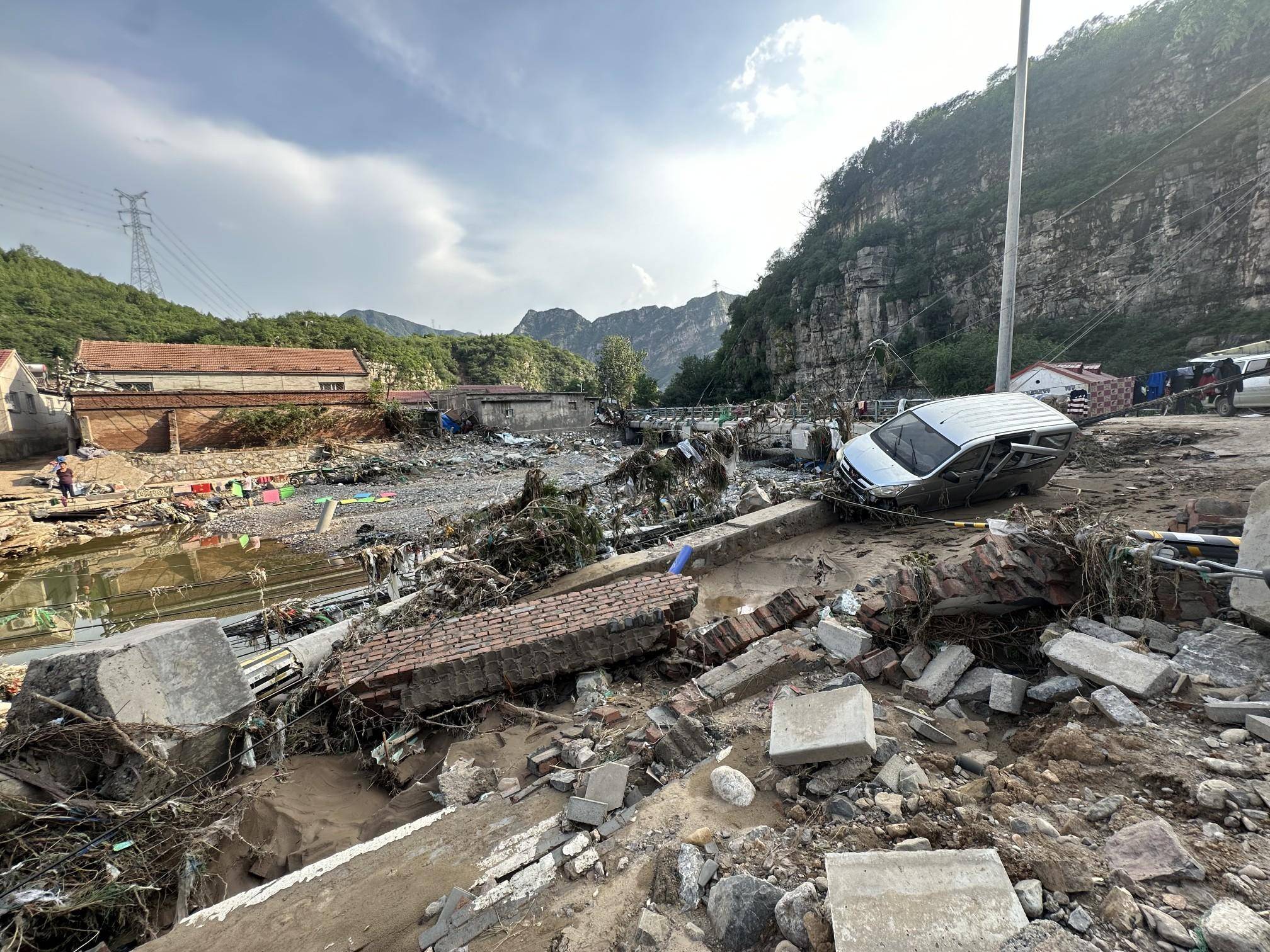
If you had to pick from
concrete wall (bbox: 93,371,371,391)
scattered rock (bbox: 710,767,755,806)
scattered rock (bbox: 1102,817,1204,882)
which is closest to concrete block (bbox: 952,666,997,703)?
scattered rock (bbox: 1102,817,1204,882)

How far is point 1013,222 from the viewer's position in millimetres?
9336

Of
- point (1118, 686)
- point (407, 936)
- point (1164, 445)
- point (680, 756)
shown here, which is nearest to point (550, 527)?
point (680, 756)

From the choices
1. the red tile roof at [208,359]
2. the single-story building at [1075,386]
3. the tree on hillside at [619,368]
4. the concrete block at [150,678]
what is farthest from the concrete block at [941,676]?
the tree on hillside at [619,368]

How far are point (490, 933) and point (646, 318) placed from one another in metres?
184

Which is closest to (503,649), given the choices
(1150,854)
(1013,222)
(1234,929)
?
(1150,854)

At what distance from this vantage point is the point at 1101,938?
1285 millimetres

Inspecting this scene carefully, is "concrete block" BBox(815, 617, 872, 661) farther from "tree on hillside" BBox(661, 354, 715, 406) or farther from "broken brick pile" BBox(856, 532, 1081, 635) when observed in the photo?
"tree on hillside" BBox(661, 354, 715, 406)

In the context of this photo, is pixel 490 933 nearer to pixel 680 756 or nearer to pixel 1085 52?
pixel 680 756

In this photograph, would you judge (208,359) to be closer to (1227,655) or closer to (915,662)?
(915,662)

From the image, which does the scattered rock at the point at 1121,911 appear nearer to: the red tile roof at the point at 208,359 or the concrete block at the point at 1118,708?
the concrete block at the point at 1118,708

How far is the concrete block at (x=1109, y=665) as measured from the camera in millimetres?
2293

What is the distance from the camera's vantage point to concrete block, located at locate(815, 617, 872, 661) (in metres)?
3.29

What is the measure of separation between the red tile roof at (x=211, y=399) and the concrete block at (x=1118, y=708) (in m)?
26.9

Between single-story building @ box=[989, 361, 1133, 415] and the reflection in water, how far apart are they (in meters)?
21.4
